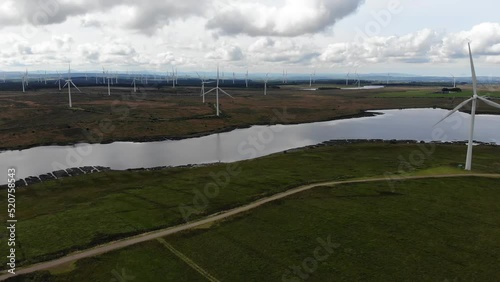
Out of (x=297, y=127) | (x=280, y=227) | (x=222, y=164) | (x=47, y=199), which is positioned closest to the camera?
(x=280, y=227)

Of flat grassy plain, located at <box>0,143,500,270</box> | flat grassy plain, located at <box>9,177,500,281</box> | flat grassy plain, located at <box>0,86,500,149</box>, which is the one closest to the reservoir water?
flat grassy plain, located at <box>0,86,500,149</box>

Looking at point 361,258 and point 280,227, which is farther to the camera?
point 280,227

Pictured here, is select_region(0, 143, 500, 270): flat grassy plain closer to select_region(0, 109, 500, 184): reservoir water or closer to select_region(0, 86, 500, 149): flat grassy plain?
select_region(0, 109, 500, 184): reservoir water

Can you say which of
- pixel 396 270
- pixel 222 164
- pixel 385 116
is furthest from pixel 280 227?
pixel 385 116

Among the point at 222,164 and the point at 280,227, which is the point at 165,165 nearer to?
the point at 222,164

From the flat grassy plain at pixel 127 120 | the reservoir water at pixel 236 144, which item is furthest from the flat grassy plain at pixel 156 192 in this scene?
the flat grassy plain at pixel 127 120

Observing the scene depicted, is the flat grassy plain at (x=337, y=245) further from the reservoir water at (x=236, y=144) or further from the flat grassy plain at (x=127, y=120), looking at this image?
the flat grassy plain at (x=127, y=120)
